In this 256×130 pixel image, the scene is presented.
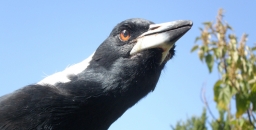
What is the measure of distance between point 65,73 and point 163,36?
63cm

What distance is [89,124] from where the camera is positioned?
2.23 metres

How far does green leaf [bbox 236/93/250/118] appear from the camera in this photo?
8.87ft

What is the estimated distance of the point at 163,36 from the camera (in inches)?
90.8

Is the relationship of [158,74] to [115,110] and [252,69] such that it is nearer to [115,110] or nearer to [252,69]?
[115,110]

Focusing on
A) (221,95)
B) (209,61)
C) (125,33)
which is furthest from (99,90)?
(209,61)

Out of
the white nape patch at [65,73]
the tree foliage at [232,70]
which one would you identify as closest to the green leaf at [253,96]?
the tree foliage at [232,70]

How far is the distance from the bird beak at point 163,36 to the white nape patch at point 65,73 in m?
0.34

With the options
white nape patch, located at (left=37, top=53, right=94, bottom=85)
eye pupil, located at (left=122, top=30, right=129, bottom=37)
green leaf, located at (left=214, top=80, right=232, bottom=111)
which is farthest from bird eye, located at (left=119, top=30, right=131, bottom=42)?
green leaf, located at (left=214, top=80, right=232, bottom=111)

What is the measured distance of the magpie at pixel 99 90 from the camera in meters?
2.18

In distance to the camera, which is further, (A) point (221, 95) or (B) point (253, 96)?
(A) point (221, 95)

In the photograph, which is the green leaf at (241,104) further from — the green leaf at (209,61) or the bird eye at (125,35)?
the bird eye at (125,35)

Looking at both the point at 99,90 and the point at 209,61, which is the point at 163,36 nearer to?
the point at 99,90

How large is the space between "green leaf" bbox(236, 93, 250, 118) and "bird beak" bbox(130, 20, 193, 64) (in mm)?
699

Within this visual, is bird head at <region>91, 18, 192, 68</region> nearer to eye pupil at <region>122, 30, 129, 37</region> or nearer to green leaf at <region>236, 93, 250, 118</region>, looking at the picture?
eye pupil at <region>122, 30, 129, 37</region>
